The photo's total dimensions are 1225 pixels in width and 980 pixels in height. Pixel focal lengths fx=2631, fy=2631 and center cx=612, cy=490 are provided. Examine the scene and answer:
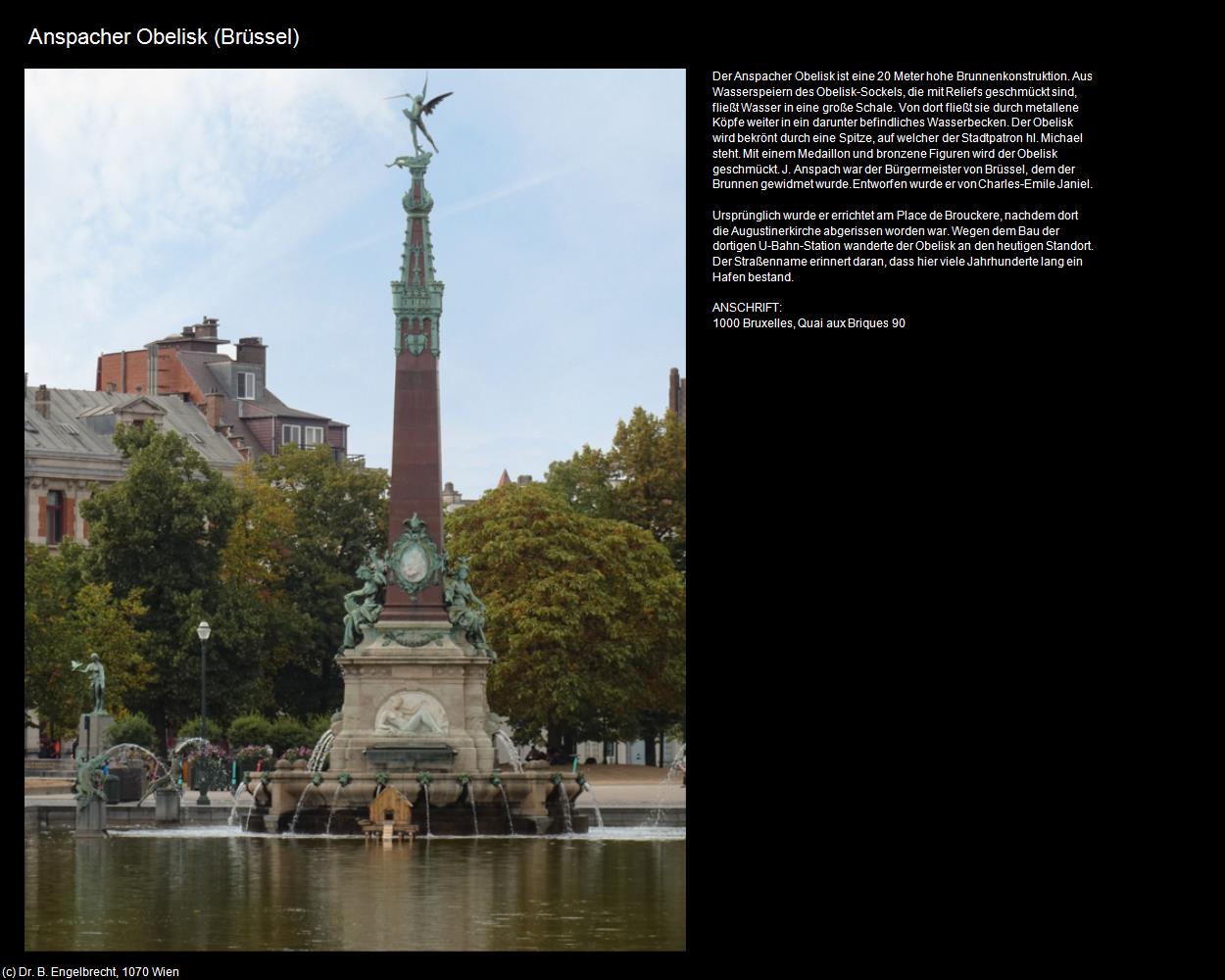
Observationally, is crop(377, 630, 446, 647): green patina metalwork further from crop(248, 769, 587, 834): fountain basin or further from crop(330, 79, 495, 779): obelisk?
crop(248, 769, 587, 834): fountain basin

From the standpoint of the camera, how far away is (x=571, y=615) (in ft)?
243

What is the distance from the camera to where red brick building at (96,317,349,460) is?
11412 centimetres

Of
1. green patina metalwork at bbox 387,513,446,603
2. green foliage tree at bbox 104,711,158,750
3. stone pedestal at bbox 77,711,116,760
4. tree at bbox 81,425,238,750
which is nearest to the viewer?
green patina metalwork at bbox 387,513,446,603

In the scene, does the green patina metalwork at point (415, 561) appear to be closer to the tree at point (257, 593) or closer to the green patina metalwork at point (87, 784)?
the green patina metalwork at point (87, 784)

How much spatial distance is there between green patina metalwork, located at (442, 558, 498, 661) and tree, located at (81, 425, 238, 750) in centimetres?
2776

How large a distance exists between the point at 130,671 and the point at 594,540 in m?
14.2

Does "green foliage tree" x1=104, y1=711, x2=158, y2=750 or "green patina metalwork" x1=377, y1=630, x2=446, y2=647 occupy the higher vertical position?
"green patina metalwork" x1=377, y1=630, x2=446, y2=647

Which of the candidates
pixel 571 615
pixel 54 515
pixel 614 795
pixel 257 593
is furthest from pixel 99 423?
pixel 614 795

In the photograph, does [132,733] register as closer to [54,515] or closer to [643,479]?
[643,479]

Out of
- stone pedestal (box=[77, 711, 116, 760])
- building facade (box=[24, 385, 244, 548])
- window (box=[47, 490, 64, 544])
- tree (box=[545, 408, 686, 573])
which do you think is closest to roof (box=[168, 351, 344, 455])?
building facade (box=[24, 385, 244, 548])

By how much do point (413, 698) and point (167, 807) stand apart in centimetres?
614

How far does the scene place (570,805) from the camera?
1949 inches

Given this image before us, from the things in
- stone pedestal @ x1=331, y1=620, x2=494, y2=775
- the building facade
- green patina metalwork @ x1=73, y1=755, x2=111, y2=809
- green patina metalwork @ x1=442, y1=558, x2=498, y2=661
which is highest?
the building facade

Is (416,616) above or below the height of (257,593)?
below
